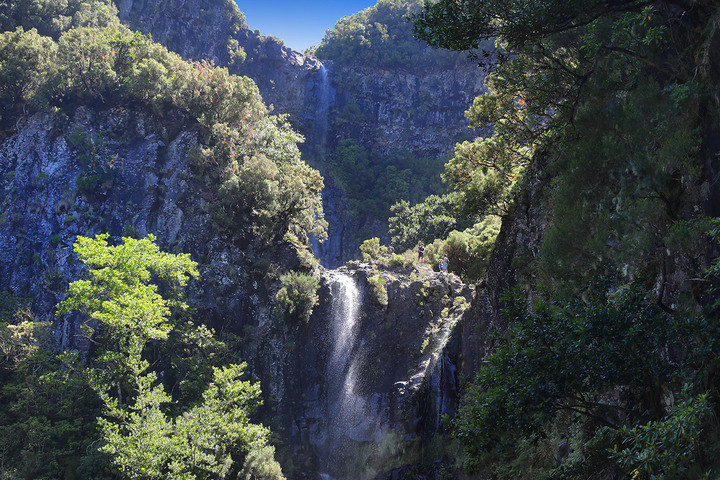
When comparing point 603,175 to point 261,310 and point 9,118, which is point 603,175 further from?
point 9,118

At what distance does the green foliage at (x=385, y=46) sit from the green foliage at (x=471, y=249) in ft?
136

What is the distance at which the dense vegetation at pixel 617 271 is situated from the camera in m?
5.02

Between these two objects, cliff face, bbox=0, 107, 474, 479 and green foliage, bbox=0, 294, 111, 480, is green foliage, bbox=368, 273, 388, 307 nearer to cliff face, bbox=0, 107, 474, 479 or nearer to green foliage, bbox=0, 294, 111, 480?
cliff face, bbox=0, 107, 474, 479

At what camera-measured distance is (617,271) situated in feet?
26.4

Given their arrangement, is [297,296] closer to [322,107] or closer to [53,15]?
[53,15]

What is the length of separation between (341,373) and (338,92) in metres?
45.7

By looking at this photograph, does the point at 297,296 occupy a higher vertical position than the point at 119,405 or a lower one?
higher

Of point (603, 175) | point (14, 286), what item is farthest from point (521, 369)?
point (14, 286)

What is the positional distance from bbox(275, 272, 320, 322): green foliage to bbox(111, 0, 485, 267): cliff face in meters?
31.2

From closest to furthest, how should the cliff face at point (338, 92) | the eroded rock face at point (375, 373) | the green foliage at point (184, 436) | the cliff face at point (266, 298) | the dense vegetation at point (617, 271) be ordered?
the dense vegetation at point (617, 271)
the green foliage at point (184, 436)
the eroded rock face at point (375, 373)
the cliff face at point (266, 298)
the cliff face at point (338, 92)

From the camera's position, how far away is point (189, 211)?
25.1 meters

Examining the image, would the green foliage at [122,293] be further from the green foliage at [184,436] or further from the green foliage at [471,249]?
the green foliage at [471,249]

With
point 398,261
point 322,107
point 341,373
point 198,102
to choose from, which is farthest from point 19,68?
point 322,107

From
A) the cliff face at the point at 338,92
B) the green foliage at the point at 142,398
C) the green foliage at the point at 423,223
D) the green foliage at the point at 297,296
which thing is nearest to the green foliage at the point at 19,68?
the green foliage at the point at 142,398
